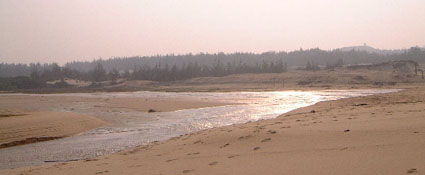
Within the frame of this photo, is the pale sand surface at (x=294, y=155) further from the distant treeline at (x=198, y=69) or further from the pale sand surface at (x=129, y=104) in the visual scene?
the distant treeline at (x=198, y=69)

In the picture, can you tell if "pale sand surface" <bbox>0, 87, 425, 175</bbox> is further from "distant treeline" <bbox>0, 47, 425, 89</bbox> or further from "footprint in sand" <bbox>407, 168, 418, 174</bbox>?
"distant treeline" <bbox>0, 47, 425, 89</bbox>

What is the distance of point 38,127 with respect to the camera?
16.4 meters

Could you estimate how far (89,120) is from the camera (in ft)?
64.5

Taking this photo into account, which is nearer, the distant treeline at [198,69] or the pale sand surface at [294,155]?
the pale sand surface at [294,155]

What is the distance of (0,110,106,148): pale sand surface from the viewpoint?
14.6 m

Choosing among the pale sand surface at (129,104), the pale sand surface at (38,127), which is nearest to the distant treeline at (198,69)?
the pale sand surface at (129,104)

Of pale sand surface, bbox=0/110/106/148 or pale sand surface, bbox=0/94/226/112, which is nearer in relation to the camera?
pale sand surface, bbox=0/110/106/148

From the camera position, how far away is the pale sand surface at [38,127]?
14.6m

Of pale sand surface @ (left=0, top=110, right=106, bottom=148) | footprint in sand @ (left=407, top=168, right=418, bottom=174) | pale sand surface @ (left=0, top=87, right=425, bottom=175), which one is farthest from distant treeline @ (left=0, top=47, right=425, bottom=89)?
footprint in sand @ (left=407, top=168, right=418, bottom=174)

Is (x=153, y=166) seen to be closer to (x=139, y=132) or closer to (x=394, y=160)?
(x=394, y=160)

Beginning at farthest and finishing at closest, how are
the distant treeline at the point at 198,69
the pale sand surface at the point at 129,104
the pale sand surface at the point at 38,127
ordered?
the distant treeline at the point at 198,69 < the pale sand surface at the point at 129,104 < the pale sand surface at the point at 38,127

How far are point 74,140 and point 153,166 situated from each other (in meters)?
8.44

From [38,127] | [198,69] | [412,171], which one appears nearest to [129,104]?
[38,127]

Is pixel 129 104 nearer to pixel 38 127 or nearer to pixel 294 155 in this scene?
pixel 38 127
